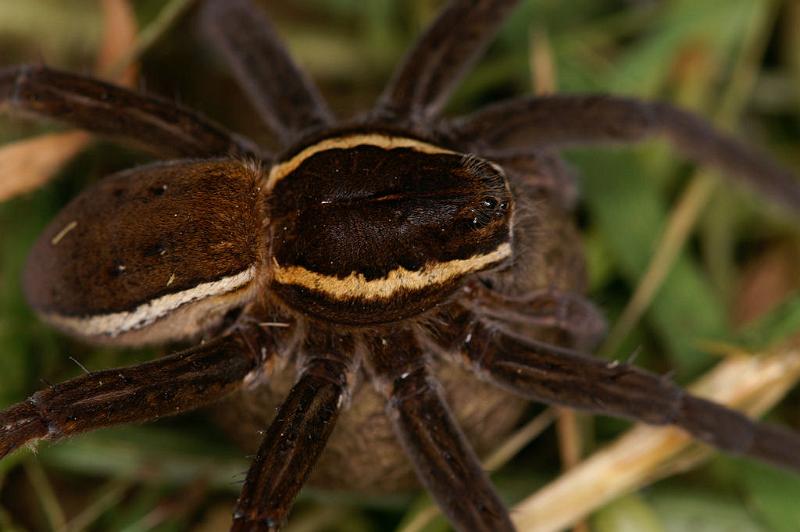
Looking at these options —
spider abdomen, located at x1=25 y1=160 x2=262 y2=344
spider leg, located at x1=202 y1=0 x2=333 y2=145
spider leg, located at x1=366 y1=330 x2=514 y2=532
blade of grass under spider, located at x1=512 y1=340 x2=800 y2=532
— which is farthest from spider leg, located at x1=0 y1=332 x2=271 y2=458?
blade of grass under spider, located at x1=512 y1=340 x2=800 y2=532

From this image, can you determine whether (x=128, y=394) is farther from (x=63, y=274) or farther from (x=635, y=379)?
(x=635, y=379)

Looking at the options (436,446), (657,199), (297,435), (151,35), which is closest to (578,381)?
(436,446)

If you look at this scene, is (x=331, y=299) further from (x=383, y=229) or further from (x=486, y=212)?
(x=486, y=212)

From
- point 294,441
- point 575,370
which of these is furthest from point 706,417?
point 294,441

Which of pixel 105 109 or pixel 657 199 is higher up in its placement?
pixel 105 109

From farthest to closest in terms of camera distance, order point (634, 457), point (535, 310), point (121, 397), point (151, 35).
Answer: point (151, 35), point (634, 457), point (535, 310), point (121, 397)

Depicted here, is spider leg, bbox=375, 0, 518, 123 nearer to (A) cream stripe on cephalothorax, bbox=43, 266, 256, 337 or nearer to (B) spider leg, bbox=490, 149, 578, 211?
(B) spider leg, bbox=490, 149, 578, 211
